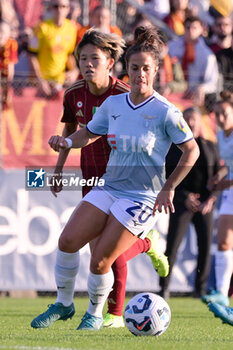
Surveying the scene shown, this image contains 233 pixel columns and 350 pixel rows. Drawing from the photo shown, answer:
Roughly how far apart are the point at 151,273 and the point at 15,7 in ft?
16.4

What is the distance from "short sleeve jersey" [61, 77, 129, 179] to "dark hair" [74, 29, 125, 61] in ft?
0.98

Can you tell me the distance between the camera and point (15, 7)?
13.1m

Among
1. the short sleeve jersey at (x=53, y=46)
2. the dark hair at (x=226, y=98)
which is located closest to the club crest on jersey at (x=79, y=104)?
the dark hair at (x=226, y=98)

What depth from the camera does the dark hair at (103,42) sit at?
6.64 m

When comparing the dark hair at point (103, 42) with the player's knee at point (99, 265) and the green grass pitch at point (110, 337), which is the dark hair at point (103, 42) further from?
the green grass pitch at point (110, 337)

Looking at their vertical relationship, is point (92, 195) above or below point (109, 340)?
above

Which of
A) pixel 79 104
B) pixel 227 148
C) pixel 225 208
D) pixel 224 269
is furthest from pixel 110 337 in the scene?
pixel 227 148

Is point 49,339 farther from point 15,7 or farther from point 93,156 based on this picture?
point 15,7

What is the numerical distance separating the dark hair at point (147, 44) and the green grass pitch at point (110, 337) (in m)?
2.11

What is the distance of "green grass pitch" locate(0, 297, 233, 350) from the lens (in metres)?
5.25

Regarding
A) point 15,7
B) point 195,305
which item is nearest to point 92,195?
point 195,305

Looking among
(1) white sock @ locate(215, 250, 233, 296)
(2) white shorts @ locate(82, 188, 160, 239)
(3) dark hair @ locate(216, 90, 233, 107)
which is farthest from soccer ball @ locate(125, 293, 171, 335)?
(3) dark hair @ locate(216, 90, 233, 107)

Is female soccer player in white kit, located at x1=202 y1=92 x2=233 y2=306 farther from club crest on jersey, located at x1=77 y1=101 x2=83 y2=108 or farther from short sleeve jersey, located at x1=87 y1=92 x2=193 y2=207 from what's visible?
short sleeve jersey, located at x1=87 y1=92 x2=193 y2=207

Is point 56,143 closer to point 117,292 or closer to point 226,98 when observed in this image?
point 117,292
